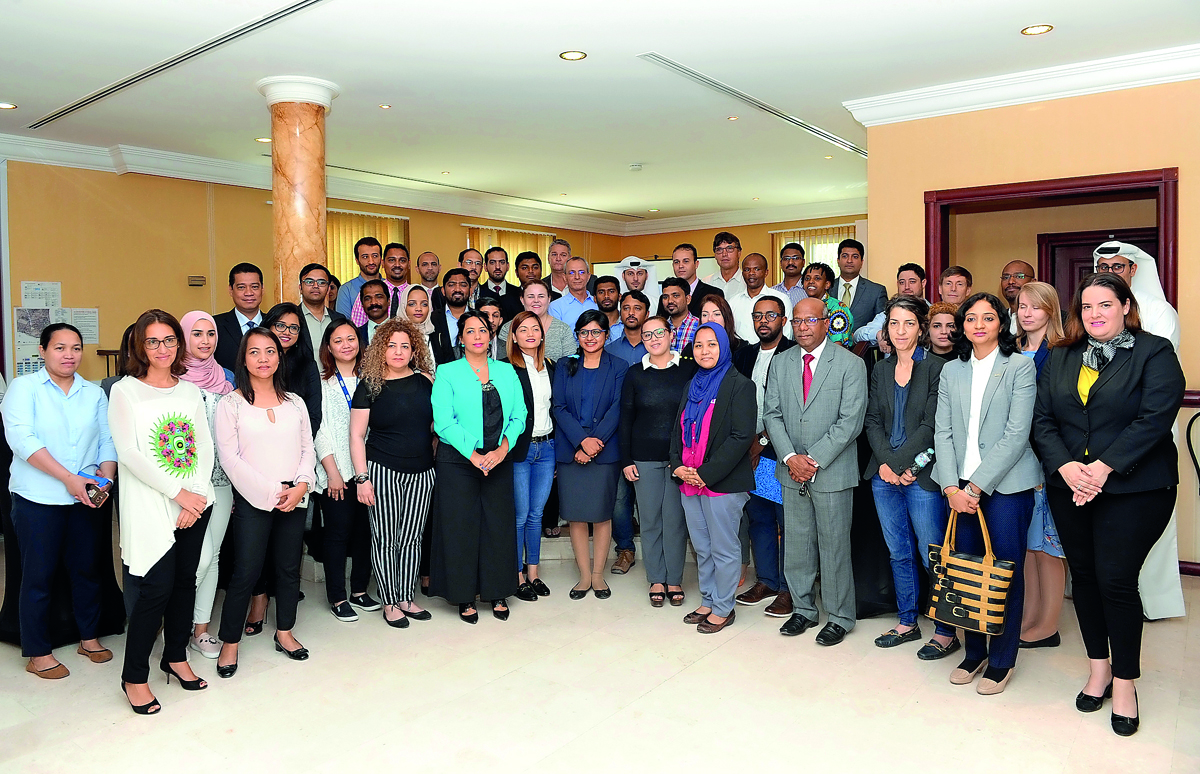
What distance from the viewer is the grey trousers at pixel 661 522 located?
4754 mm

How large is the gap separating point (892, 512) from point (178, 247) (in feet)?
25.2

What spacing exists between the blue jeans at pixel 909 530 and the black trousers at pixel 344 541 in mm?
2710

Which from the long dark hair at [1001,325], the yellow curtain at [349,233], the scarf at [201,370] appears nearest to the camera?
the long dark hair at [1001,325]

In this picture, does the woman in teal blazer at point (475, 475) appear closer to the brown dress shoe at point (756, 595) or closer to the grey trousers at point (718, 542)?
the grey trousers at point (718, 542)

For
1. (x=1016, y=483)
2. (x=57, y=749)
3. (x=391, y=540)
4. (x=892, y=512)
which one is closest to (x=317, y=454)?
(x=391, y=540)

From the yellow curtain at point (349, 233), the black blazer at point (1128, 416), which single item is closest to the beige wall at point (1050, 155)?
the black blazer at point (1128, 416)

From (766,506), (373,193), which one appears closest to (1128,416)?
(766,506)

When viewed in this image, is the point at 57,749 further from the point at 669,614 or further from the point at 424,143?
the point at 424,143

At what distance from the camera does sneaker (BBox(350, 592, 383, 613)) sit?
4.83 meters

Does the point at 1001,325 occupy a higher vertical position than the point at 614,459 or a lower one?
higher

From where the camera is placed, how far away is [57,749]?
3283mm

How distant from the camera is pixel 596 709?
11.7ft

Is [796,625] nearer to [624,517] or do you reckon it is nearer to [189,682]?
[624,517]

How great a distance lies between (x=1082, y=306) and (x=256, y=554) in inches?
145
